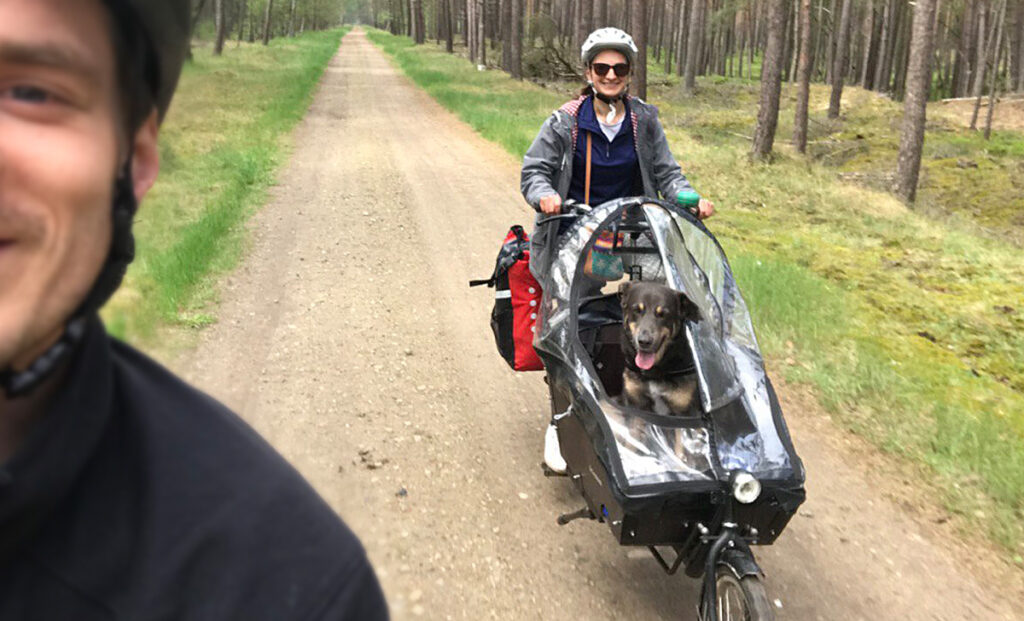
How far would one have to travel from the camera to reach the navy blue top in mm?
4785

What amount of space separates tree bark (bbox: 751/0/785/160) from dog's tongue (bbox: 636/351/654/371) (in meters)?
15.4

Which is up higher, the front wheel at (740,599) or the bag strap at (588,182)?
the bag strap at (588,182)

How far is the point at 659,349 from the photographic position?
3.74m

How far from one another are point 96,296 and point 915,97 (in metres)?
17.0

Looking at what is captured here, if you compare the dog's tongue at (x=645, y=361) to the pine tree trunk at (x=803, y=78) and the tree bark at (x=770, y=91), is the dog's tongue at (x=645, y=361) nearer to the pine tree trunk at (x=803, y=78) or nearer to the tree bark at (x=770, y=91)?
the tree bark at (x=770, y=91)

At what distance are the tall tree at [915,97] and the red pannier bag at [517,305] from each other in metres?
12.9

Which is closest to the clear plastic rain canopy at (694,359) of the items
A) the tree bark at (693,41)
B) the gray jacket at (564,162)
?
the gray jacket at (564,162)

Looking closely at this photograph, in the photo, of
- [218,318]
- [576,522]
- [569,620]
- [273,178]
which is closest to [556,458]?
[576,522]

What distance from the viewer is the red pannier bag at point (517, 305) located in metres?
4.84

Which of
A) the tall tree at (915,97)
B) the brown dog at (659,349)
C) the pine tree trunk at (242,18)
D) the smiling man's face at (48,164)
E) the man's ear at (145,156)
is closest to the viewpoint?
the smiling man's face at (48,164)

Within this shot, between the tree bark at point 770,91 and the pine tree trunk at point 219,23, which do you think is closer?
the pine tree trunk at point 219,23

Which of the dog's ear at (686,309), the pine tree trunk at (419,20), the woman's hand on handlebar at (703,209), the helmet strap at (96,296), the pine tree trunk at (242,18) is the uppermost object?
the pine tree trunk at (419,20)

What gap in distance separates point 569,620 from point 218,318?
14.8 feet

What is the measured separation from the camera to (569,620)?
3.84 m
